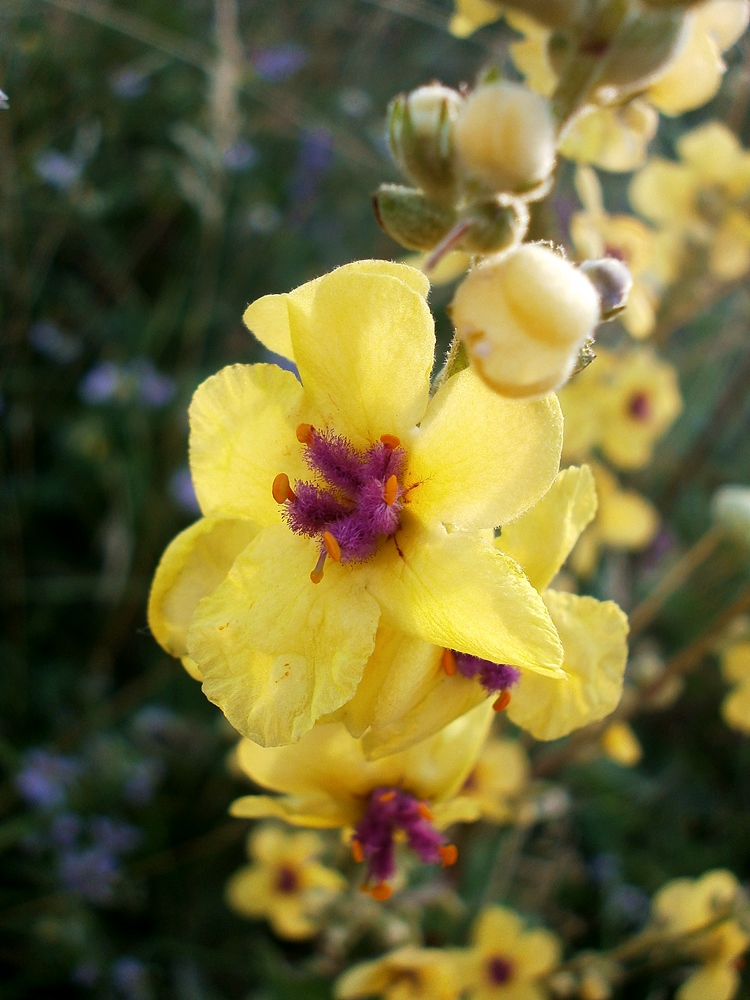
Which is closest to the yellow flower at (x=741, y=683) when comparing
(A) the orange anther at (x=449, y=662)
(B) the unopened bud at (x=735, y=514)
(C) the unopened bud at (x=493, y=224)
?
(B) the unopened bud at (x=735, y=514)

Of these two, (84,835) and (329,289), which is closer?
Result: (329,289)

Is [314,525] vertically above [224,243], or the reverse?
[314,525]

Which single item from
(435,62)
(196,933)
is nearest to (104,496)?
(196,933)

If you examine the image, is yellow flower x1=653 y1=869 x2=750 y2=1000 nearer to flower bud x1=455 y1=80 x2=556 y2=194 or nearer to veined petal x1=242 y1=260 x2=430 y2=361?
veined petal x1=242 y1=260 x2=430 y2=361

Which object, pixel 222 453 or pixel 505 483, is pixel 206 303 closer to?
pixel 222 453

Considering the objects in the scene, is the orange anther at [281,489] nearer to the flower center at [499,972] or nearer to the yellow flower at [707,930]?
the yellow flower at [707,930]

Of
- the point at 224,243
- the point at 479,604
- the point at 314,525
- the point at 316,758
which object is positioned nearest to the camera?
the point at 479,604
